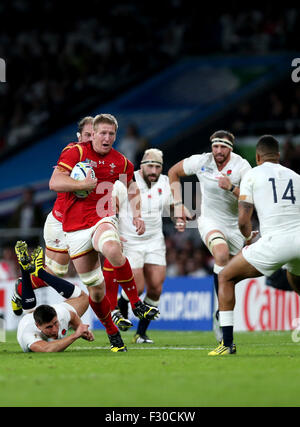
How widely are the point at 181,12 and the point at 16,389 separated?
74.9 ft

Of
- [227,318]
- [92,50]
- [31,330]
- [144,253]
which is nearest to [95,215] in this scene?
[31,330]

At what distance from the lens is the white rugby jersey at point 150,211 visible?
504 inches

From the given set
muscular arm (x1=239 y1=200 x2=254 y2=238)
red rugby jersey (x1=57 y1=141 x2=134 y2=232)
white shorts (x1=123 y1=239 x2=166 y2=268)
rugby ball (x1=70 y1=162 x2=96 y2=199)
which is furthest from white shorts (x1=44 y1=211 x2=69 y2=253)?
muscular arm (x1=239 y1=200 x2=254 y2=238)

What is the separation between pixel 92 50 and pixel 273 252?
20.9m

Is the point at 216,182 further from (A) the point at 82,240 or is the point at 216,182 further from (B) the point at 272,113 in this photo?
(B) the point at 272,113

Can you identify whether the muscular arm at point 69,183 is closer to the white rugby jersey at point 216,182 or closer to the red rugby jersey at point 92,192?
the red rugby jersey at point 92,192

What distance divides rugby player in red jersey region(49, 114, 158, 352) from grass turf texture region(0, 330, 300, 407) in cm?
70

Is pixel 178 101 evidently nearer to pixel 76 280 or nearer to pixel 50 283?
pixel 76 280

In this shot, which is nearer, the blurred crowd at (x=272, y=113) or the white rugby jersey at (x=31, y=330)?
the white rugby jersey at (x=31, y=330)

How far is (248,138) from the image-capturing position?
2052 centimetres

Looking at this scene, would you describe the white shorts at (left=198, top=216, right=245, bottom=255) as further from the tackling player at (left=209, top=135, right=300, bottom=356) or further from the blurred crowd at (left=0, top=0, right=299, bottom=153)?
the blurred crowd at (left=0, top=0, right=299, bottom=153)

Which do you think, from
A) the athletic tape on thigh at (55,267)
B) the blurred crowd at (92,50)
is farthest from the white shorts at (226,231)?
the blurred crowd at (92,50)
